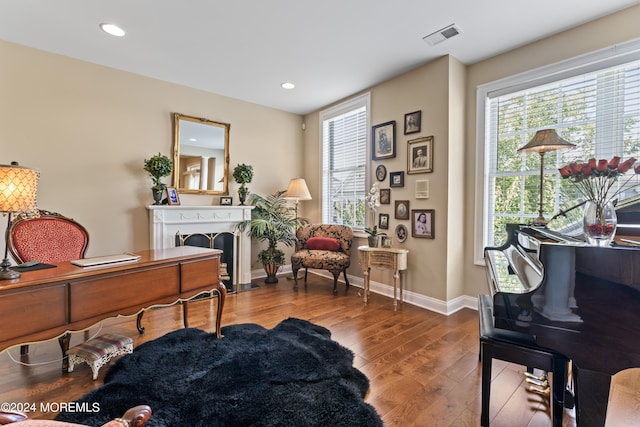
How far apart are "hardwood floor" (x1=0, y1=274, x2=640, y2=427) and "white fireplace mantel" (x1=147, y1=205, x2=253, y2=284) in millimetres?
856

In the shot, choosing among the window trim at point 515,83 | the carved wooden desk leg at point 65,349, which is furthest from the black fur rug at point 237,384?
the window trim at point 515,83

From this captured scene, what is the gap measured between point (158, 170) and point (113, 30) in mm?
1424

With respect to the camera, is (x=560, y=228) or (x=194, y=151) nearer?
(x=560, y=228)

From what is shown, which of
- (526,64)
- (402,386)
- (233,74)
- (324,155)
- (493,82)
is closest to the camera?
(402,386)

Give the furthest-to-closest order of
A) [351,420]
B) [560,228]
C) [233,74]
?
[233,74]
[560,228]
[351,420]

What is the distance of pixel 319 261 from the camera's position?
12.7 feet

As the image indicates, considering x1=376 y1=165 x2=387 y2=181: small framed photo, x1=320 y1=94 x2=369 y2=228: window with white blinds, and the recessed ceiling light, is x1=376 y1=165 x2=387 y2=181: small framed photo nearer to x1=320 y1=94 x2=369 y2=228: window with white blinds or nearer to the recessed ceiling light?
x1=320 y1=94 x2=369 y2=228: window with white blinds

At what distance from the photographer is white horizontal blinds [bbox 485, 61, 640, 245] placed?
2371 millimetres

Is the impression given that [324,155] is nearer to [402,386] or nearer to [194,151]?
[194,151]

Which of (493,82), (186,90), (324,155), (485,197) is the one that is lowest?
(485,197)

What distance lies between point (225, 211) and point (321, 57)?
7.73 feet

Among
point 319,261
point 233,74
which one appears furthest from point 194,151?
point 319,261

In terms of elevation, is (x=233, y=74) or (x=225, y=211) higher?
(x=233, y=74)

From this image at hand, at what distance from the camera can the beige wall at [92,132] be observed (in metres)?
2.91
